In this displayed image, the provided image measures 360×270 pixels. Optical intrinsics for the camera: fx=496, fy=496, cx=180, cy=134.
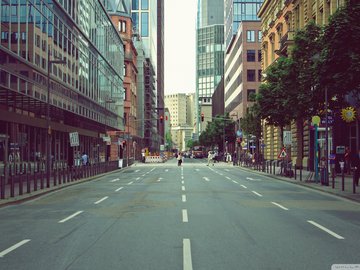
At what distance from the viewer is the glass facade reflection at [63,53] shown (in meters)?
26.3

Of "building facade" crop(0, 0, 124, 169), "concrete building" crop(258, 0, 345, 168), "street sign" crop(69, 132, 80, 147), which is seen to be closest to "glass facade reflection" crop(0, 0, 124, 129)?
"building facade" crop(0, 0, 124, 169)

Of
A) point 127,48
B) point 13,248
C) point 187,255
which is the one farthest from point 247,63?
point 187,255

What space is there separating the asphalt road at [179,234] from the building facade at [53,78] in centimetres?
1062

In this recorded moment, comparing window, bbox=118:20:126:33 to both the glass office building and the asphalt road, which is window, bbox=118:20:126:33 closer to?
the glass office building

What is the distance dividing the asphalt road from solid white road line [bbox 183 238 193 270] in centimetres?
2

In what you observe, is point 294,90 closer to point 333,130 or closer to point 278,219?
point 333,130

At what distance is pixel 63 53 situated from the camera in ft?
124

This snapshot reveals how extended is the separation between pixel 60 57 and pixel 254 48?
217 ft

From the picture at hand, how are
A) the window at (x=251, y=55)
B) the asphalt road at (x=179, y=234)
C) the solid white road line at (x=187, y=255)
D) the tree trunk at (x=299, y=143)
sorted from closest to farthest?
the solid white road line at (x=187, y=255) → the asphalt road at (x=179, y=234) → the tree trunk at (x=299, y=143) → the window at (x=251, y=55)

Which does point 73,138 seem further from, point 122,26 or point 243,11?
point 243,11

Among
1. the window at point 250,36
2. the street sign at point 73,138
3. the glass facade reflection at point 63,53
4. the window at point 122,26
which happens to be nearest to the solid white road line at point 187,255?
the glass facade reflection at point 63,53

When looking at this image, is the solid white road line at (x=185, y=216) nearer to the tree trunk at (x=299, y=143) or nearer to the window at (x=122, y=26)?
the tree trunk at (x=299, y=143)

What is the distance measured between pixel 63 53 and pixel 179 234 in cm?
3004

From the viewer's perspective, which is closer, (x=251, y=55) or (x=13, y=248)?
(x=13, y=248)
